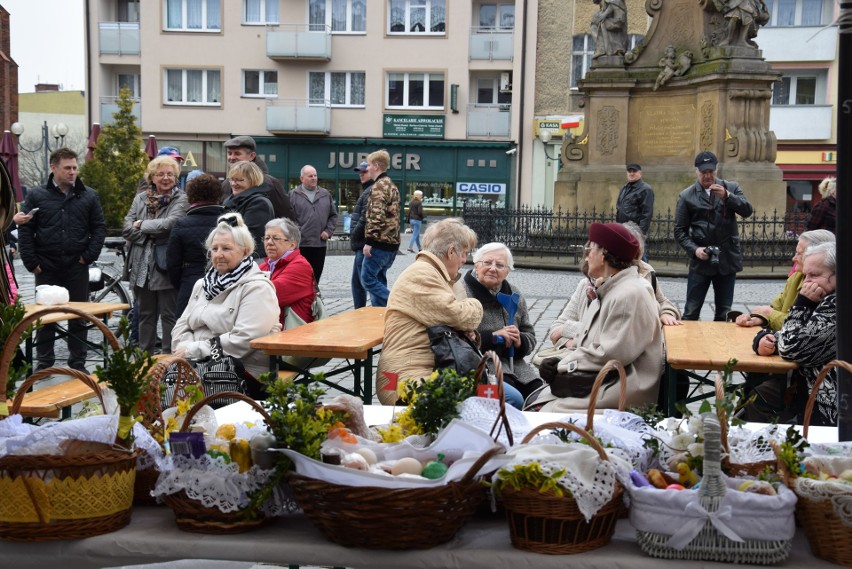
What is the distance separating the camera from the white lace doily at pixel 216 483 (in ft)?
9.37

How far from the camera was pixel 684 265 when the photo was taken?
17.8 m

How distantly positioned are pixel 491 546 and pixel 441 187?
1589 inches

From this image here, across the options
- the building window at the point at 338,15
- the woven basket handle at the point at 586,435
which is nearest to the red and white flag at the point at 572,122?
the building window at the point at 338,15

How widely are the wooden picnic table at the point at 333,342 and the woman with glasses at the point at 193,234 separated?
5.79ft

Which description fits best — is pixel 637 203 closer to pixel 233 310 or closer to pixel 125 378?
pixel 233 310

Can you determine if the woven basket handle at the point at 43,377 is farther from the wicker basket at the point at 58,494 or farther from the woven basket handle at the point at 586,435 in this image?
the woven basket handle at the point at 586,435

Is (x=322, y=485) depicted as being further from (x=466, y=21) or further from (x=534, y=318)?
(x=466, y=21)

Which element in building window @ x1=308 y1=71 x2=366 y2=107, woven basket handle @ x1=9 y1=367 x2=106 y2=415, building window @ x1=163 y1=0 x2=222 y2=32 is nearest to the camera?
woven basket handle @ x1=9 y1=367 x2=106 y2=415

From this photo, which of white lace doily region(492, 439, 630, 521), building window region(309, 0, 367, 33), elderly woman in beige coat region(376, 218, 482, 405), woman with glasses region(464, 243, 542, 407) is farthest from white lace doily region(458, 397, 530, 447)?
building window region(309, 0, 367, 33)

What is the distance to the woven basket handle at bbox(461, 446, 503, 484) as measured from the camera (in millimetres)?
2688

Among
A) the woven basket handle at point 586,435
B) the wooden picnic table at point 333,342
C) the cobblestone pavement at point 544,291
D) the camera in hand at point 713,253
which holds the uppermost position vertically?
the woven basket handle at point 586,435

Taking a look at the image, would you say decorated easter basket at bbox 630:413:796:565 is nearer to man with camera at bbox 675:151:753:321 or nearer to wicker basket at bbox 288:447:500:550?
wicker basket at bbox 288:447:500:550

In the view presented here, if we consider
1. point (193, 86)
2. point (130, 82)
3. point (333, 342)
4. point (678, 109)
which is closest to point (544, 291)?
point (678, 109)

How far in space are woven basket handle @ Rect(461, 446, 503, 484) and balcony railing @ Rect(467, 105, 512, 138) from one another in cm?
4006
